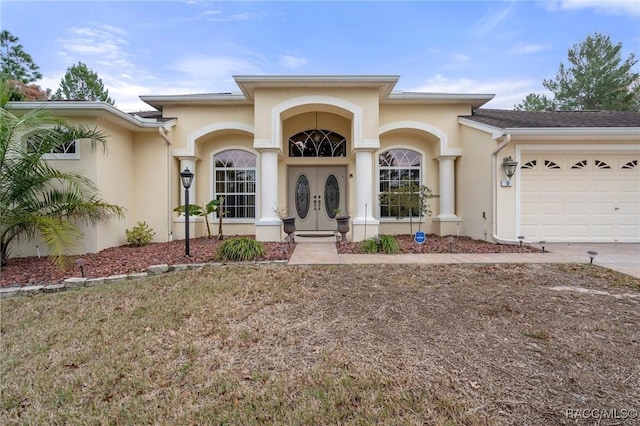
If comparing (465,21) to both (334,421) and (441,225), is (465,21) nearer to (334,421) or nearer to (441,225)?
(441,225)

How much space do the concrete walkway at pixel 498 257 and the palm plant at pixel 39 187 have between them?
5108 millimetres

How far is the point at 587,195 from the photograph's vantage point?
9.41 meters

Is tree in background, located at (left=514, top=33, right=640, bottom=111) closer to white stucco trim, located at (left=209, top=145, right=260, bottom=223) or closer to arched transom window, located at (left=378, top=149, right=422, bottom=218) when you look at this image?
arched transom window, located at (left=378, top=149, right=422, bottom=218)

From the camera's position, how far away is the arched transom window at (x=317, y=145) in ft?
38.7

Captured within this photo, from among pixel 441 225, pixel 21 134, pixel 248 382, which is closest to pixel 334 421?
pixel 248 382

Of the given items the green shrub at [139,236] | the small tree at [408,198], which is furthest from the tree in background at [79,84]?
the small tree at [408,198]

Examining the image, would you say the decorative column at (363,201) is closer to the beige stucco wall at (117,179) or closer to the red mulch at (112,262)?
the red mulch at (112,262)

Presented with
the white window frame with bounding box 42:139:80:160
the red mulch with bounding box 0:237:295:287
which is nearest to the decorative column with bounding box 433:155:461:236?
the red mulch with bounding box 0:237:295:287

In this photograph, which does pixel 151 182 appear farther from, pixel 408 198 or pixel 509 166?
pixel 509 166

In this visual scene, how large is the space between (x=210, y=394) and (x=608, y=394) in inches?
123

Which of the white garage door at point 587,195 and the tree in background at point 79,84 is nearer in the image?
the white garage door at point 587,195

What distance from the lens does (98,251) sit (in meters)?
8.25

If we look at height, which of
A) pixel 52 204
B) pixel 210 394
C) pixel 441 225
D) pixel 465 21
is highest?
pixel 465 21

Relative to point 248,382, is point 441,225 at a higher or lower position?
higher
